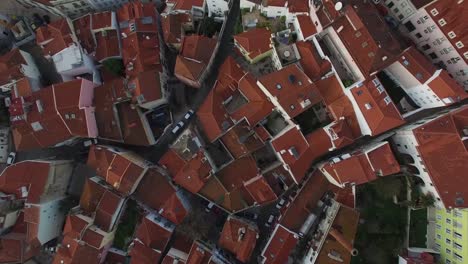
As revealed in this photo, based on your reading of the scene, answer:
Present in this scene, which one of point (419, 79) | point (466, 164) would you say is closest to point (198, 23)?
point (419, 79)

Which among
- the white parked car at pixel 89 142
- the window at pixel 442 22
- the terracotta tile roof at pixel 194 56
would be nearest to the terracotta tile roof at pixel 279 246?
the terracotta tile roof at pixel 194 56

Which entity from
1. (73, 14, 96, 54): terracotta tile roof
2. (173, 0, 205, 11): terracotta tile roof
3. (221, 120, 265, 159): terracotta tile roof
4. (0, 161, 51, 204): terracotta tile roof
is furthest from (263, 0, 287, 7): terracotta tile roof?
(0, 161, 51, 204): terracotta tile roof

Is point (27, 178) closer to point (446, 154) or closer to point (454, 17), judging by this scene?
point (446, 154)

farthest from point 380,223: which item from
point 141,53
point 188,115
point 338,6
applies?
point 141,53

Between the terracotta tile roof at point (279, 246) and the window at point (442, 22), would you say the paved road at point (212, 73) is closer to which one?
the terracotta tile roof at point (279, 246)

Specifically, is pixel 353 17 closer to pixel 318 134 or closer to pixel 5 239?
pixel 318 134

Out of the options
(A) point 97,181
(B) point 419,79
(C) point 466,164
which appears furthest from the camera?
(A) point 97,181

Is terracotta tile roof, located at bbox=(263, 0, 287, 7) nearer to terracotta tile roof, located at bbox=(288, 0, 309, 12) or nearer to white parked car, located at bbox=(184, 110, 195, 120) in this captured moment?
terracotta tile roof, located at bbox=(288, 0, 309, 12)
